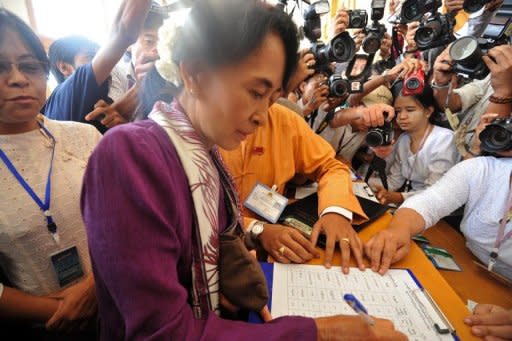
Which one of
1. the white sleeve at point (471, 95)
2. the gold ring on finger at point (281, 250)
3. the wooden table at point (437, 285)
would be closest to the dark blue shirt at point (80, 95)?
the gold ring on finger at point (281, 250)

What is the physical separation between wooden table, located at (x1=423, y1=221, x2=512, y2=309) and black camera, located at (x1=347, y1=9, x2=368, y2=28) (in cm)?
162

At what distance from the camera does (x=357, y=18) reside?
2012mm

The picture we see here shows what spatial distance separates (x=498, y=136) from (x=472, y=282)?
0.65 meters

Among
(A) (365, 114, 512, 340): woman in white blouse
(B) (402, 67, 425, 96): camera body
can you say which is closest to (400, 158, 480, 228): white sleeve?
(A) (365, 114, 512, 340): woman in white blouse

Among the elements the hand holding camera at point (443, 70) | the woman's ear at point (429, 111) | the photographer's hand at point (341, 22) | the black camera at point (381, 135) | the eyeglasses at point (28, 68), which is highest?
the photographer's hand at point (341, 22)

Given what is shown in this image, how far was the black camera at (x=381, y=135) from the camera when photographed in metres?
1.63

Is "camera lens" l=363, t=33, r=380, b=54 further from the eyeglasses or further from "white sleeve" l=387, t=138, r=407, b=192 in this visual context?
the eyeglasses

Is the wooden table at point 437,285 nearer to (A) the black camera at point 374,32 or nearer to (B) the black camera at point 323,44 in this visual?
(B) the black camera at point 323,44

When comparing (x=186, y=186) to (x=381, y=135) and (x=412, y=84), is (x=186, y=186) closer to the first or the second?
(x=381, y=135)

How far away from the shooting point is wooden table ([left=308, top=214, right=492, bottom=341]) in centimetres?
63

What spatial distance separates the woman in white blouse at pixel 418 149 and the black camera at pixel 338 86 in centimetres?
58

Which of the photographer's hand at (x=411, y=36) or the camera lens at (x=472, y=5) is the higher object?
the camera lens at (x=472, y=5)

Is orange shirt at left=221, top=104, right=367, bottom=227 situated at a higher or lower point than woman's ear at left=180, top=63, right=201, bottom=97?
lower

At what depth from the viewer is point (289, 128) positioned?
131cm
